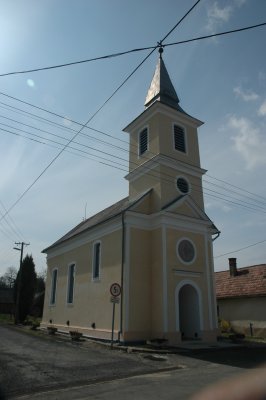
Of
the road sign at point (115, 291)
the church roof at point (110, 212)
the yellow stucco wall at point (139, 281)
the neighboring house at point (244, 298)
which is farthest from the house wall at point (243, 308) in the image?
the road sign at point (115, 291)

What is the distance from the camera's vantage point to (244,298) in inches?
977

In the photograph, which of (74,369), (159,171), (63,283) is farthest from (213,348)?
(63,283)

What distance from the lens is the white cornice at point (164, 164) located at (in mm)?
21078

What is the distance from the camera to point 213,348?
1630 cm

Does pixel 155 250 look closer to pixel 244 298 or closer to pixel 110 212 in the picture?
pixel 110 212

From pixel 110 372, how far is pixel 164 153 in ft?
44.4

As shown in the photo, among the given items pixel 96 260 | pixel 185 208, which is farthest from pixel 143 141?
pixel 96 260

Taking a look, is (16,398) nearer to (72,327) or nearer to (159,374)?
(159,374)

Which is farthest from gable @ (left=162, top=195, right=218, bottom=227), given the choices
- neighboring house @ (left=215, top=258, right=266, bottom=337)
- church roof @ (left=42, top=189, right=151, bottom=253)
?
neighboring house @ (left=215, top=258, right=266, bottom=337)

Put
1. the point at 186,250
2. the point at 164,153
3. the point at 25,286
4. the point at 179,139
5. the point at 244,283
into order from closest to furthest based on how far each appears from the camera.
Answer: the point at 186,250 < the point at 164,153 < the point at 179,139 < the point at 244,283 < the point at 25,286

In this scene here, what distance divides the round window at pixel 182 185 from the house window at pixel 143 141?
9.58ft

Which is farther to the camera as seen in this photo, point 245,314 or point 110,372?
point 245,314

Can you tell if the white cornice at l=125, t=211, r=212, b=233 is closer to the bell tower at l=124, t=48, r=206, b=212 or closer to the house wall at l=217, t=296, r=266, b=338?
the bell tower at l=124, t=48, r=206, b=212

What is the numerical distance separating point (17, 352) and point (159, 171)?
11629 millimetres
